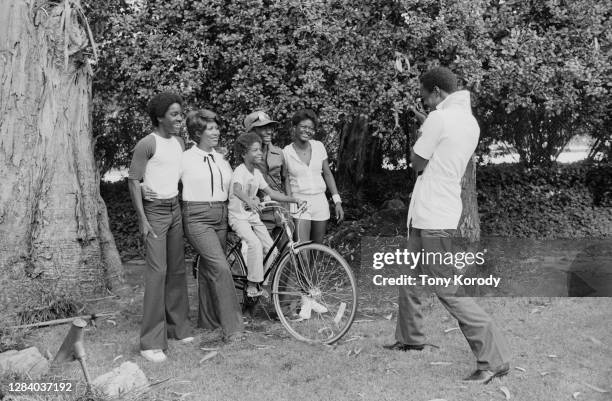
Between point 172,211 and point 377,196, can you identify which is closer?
point 172,211

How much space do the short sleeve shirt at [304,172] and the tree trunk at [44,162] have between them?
91.7 inches

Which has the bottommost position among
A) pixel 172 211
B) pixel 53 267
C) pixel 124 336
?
pixel 124 336

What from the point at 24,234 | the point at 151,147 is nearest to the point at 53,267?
the point at 24,234

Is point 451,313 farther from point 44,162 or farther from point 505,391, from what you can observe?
point 44,162

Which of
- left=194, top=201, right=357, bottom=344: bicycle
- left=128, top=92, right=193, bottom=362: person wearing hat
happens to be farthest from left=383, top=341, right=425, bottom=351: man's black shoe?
left=128, top=92, right=193, bottom=362: person wearing hat

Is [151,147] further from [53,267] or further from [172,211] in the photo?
[53,267]

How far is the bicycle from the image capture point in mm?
5629

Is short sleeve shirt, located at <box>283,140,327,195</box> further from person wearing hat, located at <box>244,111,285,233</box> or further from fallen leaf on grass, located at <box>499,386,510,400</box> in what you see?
fallen leaf on grass, located at <box>499,386,510,400</box>

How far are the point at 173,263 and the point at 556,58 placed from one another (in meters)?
4.65

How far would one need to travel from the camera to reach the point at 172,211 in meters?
5.53

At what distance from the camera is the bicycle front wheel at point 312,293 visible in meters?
5.57

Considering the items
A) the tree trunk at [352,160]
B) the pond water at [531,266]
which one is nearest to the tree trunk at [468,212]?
the pond water at [531,266]

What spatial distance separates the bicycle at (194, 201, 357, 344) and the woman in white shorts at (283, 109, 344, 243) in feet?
0.74

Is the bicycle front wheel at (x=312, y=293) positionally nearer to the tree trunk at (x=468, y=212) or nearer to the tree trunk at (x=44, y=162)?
the tree trunk at (x=468, y=212)
